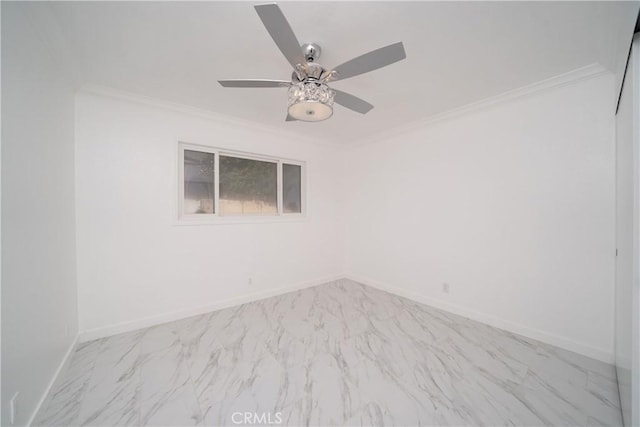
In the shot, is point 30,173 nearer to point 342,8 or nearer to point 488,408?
point 342,8

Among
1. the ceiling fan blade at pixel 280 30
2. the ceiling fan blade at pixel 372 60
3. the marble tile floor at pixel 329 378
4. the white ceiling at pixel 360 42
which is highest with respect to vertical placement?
the white ceiling at pixel 360 42

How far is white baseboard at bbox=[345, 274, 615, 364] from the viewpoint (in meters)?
2.00

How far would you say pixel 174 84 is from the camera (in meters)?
2.29

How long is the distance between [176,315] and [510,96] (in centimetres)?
416

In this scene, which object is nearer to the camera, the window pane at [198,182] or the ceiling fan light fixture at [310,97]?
the ceiling fan light fixture at [310,97]

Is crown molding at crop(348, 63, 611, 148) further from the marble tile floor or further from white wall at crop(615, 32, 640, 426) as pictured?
the marble tile floor

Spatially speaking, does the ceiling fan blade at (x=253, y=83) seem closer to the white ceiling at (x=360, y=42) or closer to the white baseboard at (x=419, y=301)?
the white ceiling at (x=360, y=42)

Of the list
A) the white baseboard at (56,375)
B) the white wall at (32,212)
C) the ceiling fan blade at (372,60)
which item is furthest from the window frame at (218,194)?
the ceiling fan blade at (372,60)

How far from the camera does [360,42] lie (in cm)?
171

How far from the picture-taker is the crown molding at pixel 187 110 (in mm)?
2344

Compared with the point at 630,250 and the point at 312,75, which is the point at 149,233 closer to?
the point at 312,75

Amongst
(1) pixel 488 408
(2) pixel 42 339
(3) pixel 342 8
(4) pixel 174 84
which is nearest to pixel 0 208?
(2) pixel 42 339

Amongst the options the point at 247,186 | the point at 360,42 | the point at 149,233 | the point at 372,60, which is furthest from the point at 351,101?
the point at 149,233

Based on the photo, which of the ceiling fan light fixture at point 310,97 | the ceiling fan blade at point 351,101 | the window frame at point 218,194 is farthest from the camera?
the window frame at point 218,194
